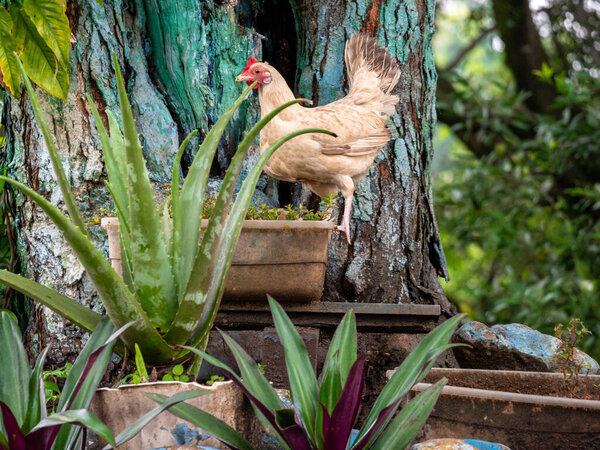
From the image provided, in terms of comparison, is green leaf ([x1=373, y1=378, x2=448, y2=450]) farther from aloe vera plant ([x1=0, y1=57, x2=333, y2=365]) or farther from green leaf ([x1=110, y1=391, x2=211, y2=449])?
aloe vera plant ([x1=0, y1=57, x2=333, y2=365])

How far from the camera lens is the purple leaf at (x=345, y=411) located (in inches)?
48.9

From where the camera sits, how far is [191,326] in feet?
4.92

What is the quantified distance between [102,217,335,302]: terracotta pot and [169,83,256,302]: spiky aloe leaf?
0.33 m

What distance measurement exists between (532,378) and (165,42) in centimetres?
171

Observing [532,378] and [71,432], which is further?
[532,378]

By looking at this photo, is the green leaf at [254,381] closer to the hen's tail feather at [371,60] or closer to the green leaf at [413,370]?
the green leaf at [413,370]

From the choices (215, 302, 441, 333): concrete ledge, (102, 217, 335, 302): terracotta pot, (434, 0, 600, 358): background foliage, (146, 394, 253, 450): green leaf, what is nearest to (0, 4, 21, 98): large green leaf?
(102, 217, 335, 302): terracotta pot

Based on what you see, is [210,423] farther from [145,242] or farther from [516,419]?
[516,419]

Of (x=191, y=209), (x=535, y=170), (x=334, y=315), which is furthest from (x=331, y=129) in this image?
(x=535, y=170)

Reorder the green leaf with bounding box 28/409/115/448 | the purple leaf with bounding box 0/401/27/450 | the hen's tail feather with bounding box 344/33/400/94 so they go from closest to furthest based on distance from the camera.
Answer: the green leaf with bounding box 28/409/115/448 → the purple leaf with bounding box 0/401/27/450 → the hen's tail feather with bounding box 344/33/400/94

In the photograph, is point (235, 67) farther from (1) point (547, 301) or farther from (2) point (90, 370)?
(1) point (547, 301)

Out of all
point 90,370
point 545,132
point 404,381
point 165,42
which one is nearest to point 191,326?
point 90,370

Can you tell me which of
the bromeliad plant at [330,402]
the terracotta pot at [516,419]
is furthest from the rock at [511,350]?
the bromeliad plant at [330,402]

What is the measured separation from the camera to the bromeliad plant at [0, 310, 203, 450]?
1.19 meters
